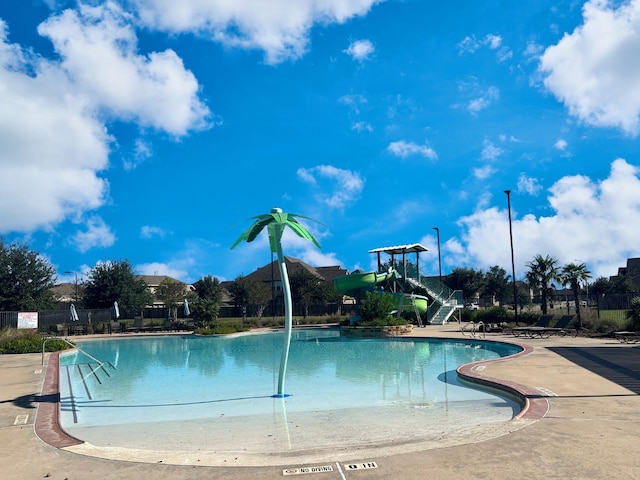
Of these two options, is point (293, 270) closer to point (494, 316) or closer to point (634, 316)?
point (494, 316)

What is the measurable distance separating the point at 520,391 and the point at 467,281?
6735 centimetres

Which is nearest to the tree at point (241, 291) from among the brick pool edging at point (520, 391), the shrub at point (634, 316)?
the shrub at point (634, 316)

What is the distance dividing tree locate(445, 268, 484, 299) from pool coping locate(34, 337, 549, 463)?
6149 cm

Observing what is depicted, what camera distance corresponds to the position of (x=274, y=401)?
1131 cm

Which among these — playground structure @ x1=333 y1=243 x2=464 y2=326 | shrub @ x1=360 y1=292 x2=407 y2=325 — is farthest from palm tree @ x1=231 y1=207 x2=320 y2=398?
playground structure @ x1=333 y1=243 x2=464 y2=326

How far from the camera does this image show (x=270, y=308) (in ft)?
212

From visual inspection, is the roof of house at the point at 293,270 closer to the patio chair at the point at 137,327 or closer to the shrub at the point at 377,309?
the patio chair at the point at 137,327

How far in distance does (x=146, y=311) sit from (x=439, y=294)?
105ft

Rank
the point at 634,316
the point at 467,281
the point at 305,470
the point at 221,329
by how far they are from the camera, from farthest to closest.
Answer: the point at 467,281, the point at 221,329, the point at 634,316, the point at 305,470

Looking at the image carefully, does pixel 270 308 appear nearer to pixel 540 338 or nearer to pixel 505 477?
pixel 540 338

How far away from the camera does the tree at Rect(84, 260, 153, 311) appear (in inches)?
1918

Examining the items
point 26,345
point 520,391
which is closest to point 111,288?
point 26,345

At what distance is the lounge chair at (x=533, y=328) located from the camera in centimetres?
2467

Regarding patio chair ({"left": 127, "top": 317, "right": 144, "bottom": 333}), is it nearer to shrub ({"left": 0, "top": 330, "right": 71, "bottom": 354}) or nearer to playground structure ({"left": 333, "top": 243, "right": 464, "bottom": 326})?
shrub ({"left": 0, "top": 330, "right": 71, "bottom": 354})
